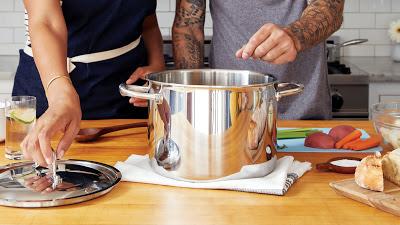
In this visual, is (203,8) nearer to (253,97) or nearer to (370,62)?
(253,97)

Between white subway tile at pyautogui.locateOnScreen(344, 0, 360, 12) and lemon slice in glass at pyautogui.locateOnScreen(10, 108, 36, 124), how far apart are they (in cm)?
251

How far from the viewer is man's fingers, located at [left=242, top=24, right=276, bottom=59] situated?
143 cm

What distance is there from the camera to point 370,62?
11.6 feet

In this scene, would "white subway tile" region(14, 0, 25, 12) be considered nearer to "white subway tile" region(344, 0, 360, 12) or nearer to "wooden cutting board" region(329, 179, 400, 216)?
"white subway tile" region(344, 0, 360, 12)

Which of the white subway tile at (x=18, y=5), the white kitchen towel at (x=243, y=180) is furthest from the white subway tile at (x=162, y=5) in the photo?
the white kitchen towel at (x=243, y=180)

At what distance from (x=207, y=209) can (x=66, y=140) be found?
34cm

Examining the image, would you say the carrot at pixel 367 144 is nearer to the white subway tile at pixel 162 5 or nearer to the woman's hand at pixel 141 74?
the woman's hand at pixel 141 74

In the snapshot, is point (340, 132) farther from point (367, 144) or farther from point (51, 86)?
point (51, 86)

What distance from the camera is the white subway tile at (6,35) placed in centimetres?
373

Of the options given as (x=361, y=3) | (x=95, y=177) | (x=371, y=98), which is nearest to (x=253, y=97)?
(x=95, y=177)

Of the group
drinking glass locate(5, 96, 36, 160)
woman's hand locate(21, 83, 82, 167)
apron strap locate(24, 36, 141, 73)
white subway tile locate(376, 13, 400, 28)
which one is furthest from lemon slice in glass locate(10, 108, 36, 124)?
white subway tile locate(376, 13, 400, 28)

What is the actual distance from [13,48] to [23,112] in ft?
7.42

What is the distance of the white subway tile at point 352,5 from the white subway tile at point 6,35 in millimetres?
1826

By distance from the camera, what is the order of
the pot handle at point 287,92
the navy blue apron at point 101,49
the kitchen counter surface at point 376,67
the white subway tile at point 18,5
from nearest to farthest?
the pot handle at point 287,92, the navy blue apron at point 101,49, the kitchen counter surface at point 376,67, the white subway tile at point 18,5
